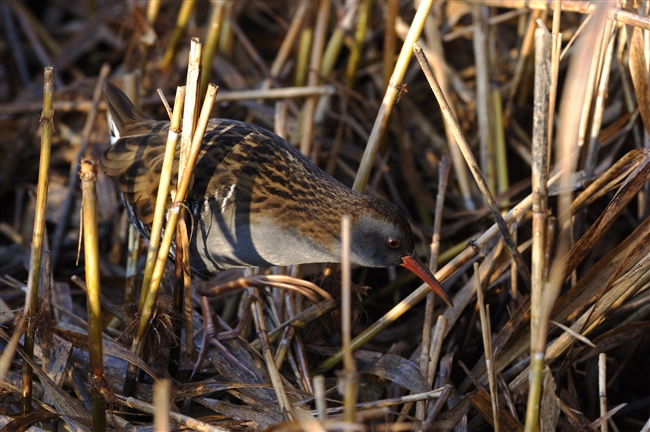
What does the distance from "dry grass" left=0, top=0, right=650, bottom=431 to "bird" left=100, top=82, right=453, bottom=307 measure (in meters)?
0.19

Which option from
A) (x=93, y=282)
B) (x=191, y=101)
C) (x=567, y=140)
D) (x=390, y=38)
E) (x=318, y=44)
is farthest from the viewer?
(x=318, y=44)

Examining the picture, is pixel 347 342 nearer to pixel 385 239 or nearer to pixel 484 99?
pixel 385 239

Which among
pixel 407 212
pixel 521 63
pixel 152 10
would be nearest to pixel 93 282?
pixel 407 212

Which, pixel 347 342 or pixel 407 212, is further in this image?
pixel 407 212

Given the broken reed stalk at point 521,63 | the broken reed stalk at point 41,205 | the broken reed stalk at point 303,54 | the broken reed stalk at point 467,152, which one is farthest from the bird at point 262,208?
the broken reed stalk at point 521,63

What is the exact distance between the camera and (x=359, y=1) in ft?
12.3

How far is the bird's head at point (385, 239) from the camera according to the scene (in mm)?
2416

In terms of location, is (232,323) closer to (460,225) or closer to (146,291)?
(146,291)

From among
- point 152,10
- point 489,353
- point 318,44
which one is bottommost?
point 489,353

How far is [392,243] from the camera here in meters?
2.45

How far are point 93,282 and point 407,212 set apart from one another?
217 cm

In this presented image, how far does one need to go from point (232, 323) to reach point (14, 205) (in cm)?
165

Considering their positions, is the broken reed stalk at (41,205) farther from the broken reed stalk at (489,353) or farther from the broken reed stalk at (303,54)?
the broken reed stalk at (303,54)

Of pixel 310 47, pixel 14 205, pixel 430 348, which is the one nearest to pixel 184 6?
pixel 310 47
